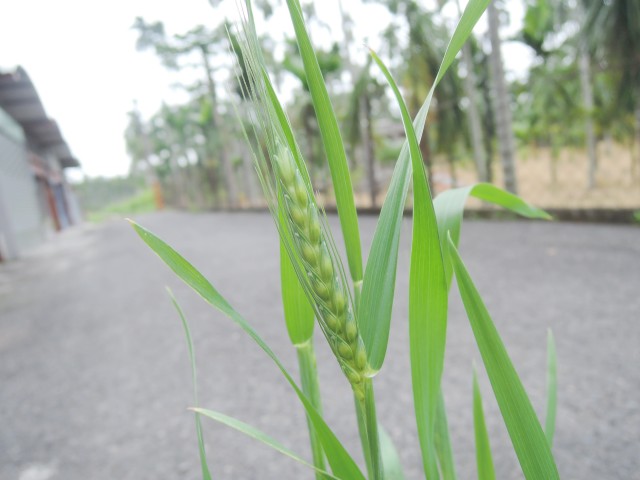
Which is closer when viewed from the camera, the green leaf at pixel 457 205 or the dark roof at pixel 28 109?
the green leaf at pixel 457 205

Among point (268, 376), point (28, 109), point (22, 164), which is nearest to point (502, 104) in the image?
point (268, 376)

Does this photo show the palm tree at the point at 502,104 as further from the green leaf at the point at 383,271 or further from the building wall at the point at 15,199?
the building wall at the point at 15,199

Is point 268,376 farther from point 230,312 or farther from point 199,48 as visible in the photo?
point 199,48

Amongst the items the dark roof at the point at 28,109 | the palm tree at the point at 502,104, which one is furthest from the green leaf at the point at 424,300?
the dark roof at the point at 28,109

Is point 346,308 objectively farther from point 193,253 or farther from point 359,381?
point 193,253

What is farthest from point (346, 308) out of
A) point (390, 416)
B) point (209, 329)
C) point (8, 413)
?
→ point (209, 329)

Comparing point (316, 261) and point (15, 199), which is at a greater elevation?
point (15, 199)

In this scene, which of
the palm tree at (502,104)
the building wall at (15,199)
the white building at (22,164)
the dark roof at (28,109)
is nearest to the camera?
the palm tree at (502,104)
